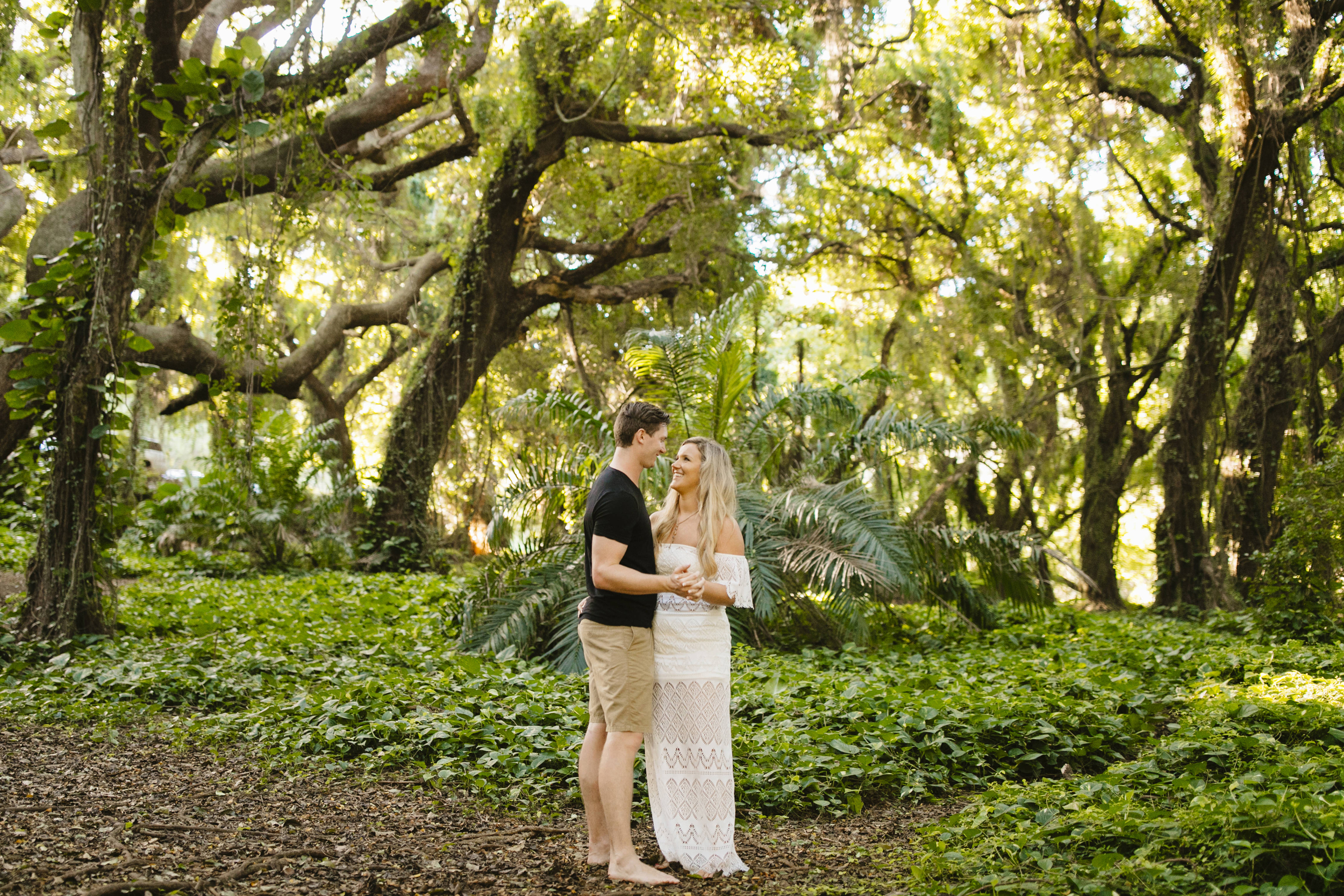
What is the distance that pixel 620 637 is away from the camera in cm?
343

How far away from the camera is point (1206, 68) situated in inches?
388

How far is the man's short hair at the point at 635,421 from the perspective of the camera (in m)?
3.55

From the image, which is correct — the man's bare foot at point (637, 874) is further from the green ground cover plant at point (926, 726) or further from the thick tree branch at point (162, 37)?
the thick tree branch at point (162, 37)

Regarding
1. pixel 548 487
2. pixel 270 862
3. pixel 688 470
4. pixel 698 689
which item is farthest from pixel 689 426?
pixel 270 862

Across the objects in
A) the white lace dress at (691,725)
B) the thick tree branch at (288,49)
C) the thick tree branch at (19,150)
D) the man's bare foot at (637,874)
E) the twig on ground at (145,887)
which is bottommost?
the man's bare foot at (637,874)

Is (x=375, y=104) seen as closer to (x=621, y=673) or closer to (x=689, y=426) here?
(x=689, y=426)

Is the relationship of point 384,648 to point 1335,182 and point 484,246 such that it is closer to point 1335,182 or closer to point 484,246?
point 484,246

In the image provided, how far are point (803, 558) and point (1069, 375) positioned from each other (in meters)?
8.31

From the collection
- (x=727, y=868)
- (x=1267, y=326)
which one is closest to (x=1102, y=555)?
(x=1267, y=326)

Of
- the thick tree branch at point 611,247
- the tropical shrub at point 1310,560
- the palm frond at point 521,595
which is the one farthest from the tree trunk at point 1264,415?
the thick tree branch at point 611,247

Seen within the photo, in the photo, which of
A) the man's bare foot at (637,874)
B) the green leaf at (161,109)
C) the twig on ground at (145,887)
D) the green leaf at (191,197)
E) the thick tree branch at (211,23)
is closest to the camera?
the twig on ground at (145,887)

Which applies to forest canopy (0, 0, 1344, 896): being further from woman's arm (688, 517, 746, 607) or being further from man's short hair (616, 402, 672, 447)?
man's short hair (616, 402, 672, 447)

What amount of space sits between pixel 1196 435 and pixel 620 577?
9089 mm

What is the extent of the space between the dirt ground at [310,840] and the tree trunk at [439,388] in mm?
8500
